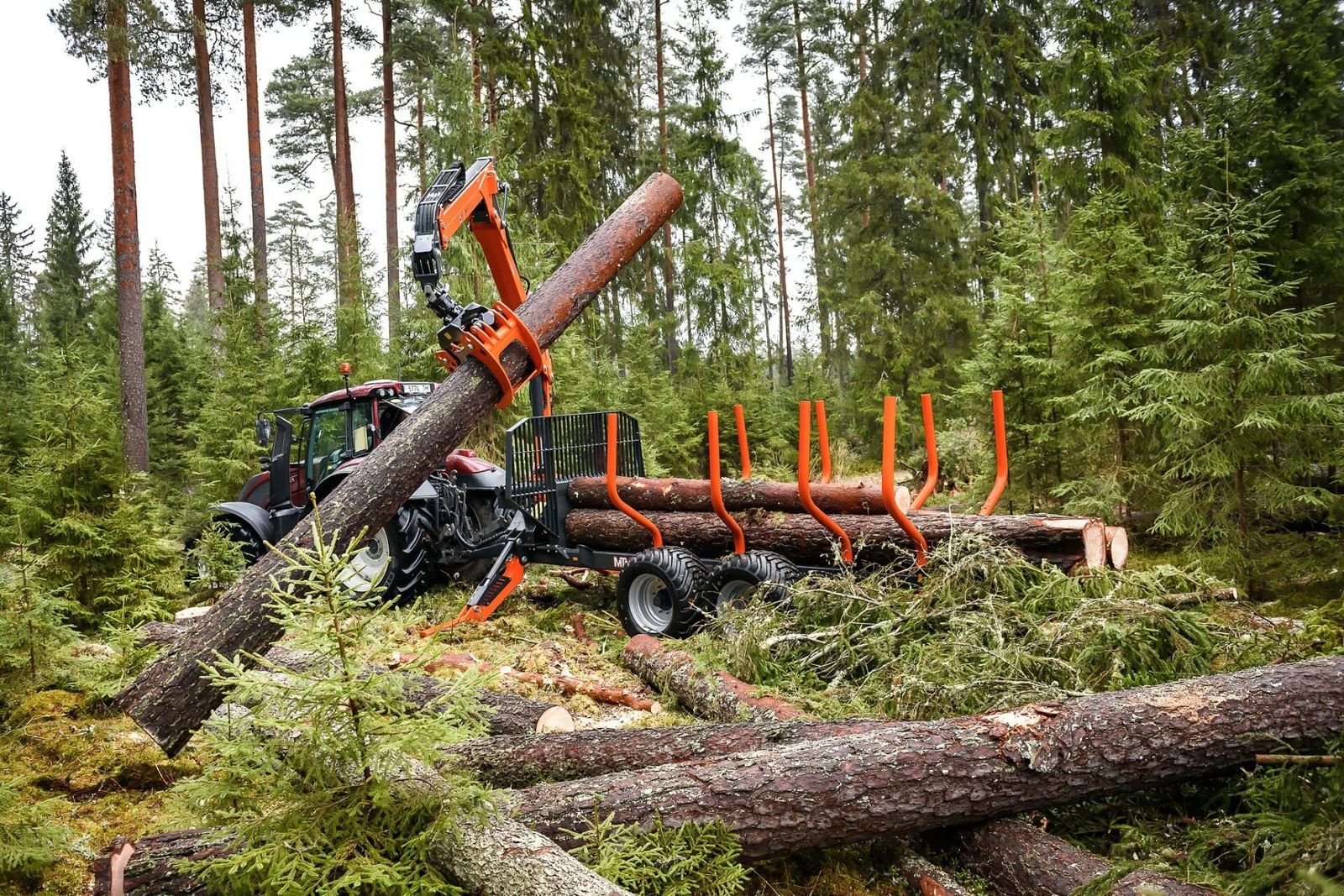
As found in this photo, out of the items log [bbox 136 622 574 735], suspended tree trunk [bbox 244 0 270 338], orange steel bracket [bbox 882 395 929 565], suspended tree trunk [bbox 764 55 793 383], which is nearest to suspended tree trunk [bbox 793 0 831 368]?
suspended tree trunk [bbox 764 55 793 383]

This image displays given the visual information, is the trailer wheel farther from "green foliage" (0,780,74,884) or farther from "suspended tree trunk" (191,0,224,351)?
"suspended tree trunk" (191,0,224,351)

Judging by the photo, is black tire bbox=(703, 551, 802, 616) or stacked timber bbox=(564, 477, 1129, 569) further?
black tire bbox=(703, 551, 802, 616)

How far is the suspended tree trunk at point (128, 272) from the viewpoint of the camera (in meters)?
11.9

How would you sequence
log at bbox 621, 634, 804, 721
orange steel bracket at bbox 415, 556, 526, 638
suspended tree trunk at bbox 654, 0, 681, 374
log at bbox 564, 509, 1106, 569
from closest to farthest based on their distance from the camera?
log at bbox 621, 634, 804, 721 < log at bbox 564, 509, 1106, 569 < orange steel bracket at bbox 415, 556, 526, 638 < suspended tree trunk at bbox 654, 0, 681, 374

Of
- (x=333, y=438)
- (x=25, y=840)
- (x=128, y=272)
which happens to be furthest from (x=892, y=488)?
(x=128, y=272)

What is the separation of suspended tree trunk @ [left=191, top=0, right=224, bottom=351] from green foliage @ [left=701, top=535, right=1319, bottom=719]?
1482 centimetres

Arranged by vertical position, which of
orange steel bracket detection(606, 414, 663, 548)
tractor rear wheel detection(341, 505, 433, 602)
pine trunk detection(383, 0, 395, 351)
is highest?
pine trunk detection(383, 0, 395, 351)

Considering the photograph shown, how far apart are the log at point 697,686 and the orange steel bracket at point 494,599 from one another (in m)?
1.45

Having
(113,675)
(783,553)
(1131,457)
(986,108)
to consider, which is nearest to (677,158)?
(986,108)

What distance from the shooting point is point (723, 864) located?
9.07 feet

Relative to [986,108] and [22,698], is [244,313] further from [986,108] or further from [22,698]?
[986,108]

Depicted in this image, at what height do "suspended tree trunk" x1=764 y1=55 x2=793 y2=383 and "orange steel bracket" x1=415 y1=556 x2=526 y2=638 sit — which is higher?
"suspended tree trunk" x1=764 y1=55 x2=793 y2=383

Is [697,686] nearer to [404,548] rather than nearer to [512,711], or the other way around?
[512,711]

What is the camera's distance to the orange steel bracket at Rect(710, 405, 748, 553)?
6082mm
